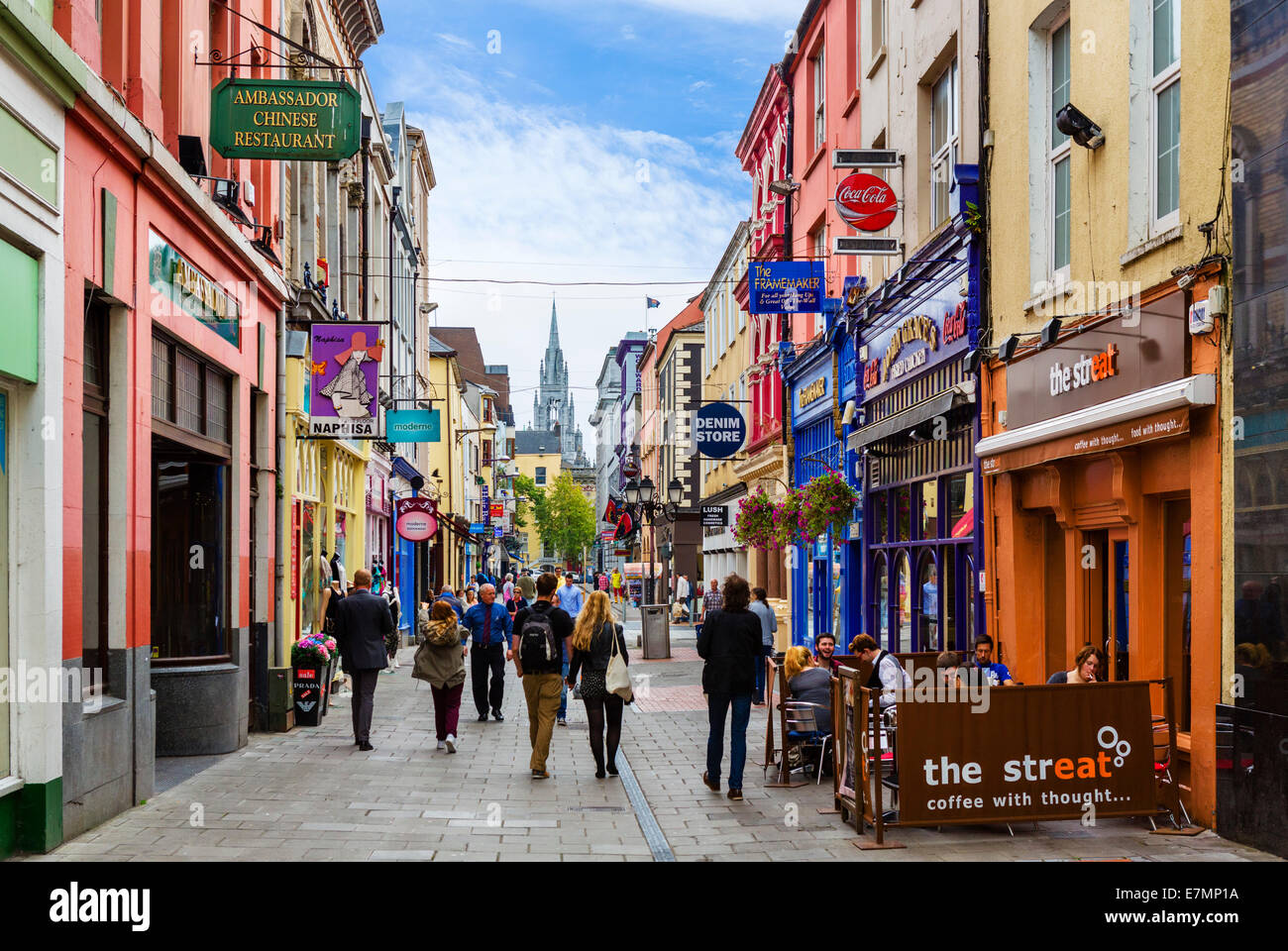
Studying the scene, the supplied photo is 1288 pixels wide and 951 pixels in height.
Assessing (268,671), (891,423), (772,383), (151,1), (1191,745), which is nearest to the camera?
(1191,745)

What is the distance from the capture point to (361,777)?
11.3 meters

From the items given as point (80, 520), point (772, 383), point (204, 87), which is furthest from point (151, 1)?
point (772, 383)

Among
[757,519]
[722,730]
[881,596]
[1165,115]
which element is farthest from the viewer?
[757,519]

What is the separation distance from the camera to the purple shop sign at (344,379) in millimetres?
17484

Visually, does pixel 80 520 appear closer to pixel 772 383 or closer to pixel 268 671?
pixel 268 671

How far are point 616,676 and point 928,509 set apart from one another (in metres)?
6.02

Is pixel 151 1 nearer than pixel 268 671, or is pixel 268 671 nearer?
pixel 151 1

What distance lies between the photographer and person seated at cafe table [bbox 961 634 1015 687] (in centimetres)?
1111

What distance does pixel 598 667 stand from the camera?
11781 millimetres

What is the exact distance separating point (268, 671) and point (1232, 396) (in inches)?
425

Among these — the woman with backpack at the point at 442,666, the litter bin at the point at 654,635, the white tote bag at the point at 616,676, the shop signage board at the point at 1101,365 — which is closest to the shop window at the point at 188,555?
the woman with backpack at the point at 442,666

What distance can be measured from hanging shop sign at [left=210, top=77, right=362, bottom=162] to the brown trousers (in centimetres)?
509

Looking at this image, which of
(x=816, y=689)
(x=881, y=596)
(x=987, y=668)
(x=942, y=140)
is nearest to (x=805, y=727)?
(x=816, y=689)

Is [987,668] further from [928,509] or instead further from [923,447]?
[923,447]
